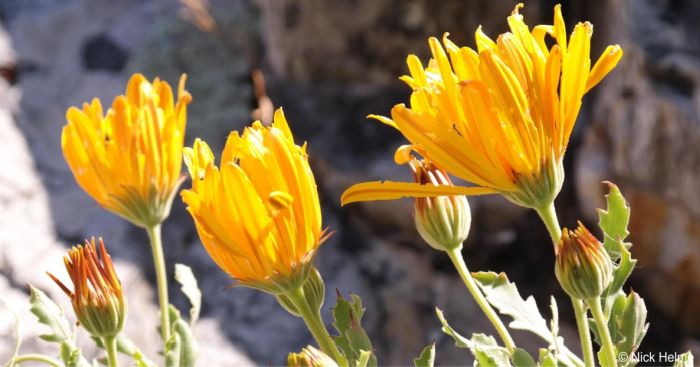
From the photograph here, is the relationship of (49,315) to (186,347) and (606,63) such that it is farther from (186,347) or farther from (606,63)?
(606,63)

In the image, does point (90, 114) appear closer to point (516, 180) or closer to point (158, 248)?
point (158, 248)

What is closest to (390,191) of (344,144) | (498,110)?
(498,110)

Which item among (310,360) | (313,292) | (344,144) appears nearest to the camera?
(310,360)

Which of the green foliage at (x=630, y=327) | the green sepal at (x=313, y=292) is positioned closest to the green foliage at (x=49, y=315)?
the green sepal at (x=313, y=292)

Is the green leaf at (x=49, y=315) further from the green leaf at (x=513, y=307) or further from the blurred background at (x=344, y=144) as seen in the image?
the blurred background at (x=344, y=144)

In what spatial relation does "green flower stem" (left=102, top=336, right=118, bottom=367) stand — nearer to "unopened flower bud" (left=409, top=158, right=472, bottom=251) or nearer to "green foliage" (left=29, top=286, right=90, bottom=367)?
"green foliage" (left=29, top=286, right=90, bottom=367)
